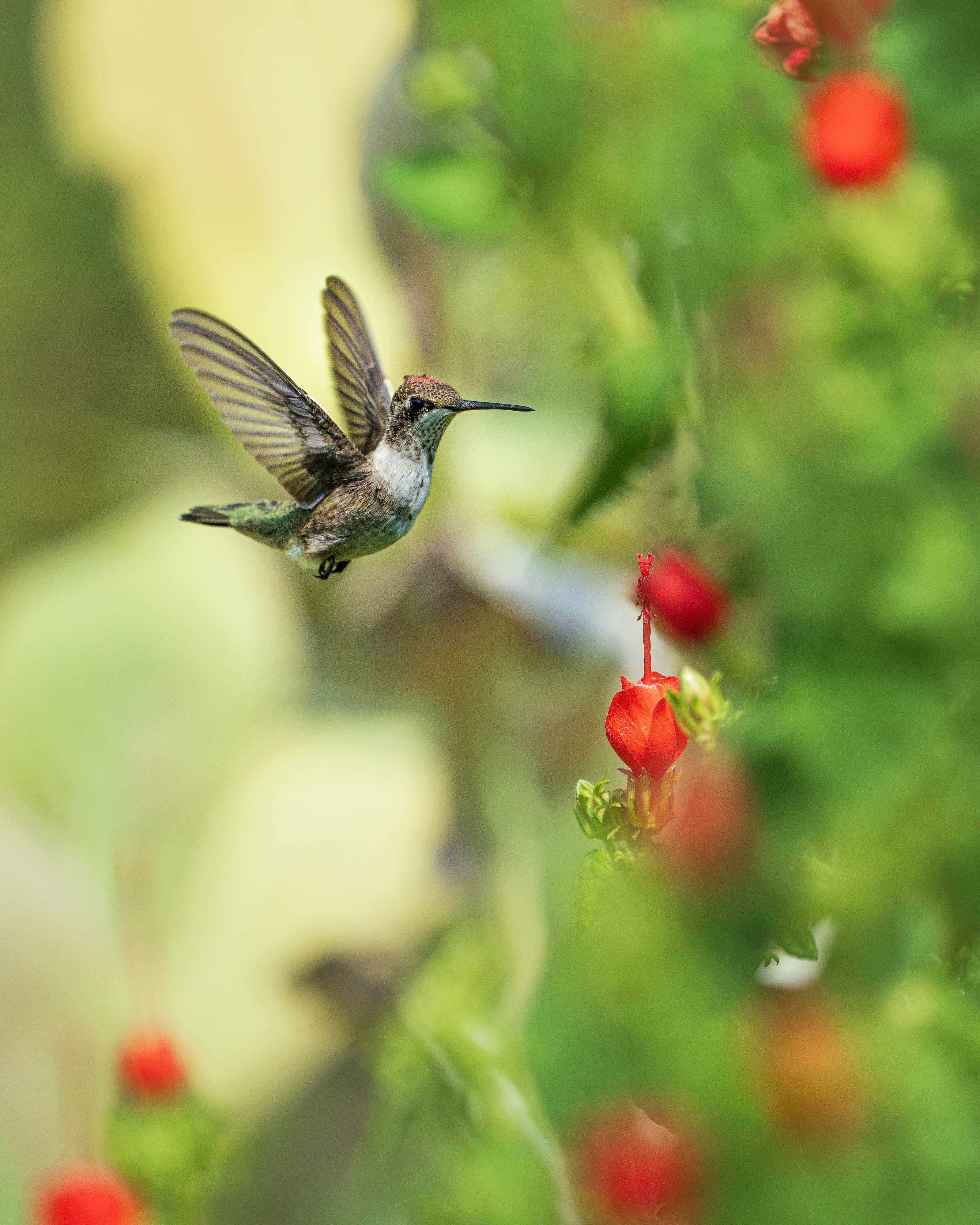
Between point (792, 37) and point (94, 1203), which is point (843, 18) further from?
point (94, 1203)

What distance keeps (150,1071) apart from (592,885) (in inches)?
14.2

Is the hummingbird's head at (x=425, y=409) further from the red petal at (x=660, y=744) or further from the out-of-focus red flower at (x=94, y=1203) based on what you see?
the out-of-focus red flower at (x=94, y=1203)

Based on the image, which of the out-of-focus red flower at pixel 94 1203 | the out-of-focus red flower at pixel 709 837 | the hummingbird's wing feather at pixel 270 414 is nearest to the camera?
the out-of-focus red flower at pixel 709 837

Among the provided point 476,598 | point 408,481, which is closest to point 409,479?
point 408,481

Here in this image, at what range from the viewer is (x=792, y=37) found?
0.91ft

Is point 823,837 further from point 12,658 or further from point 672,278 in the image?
point 12,658

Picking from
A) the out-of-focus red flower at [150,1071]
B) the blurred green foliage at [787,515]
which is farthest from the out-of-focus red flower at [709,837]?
the out-of-focus red flower at [150,1071]

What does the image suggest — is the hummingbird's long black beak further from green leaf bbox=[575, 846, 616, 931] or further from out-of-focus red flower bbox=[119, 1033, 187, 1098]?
out-of-focus red flower bbox=[119, 1033, 187, 1098]

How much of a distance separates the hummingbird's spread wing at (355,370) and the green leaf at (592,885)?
0.14 metres

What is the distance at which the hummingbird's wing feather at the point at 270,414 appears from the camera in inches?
12.8

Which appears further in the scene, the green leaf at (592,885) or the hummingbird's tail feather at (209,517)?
the hummingbird's tail feather at (209,517)

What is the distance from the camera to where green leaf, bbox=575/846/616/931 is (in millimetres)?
213

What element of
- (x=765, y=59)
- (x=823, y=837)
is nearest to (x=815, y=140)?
(x=765, y=59)

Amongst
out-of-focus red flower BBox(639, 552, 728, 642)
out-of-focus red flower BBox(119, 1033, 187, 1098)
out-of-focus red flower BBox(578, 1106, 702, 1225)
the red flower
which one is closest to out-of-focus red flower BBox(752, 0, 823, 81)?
the red flower
